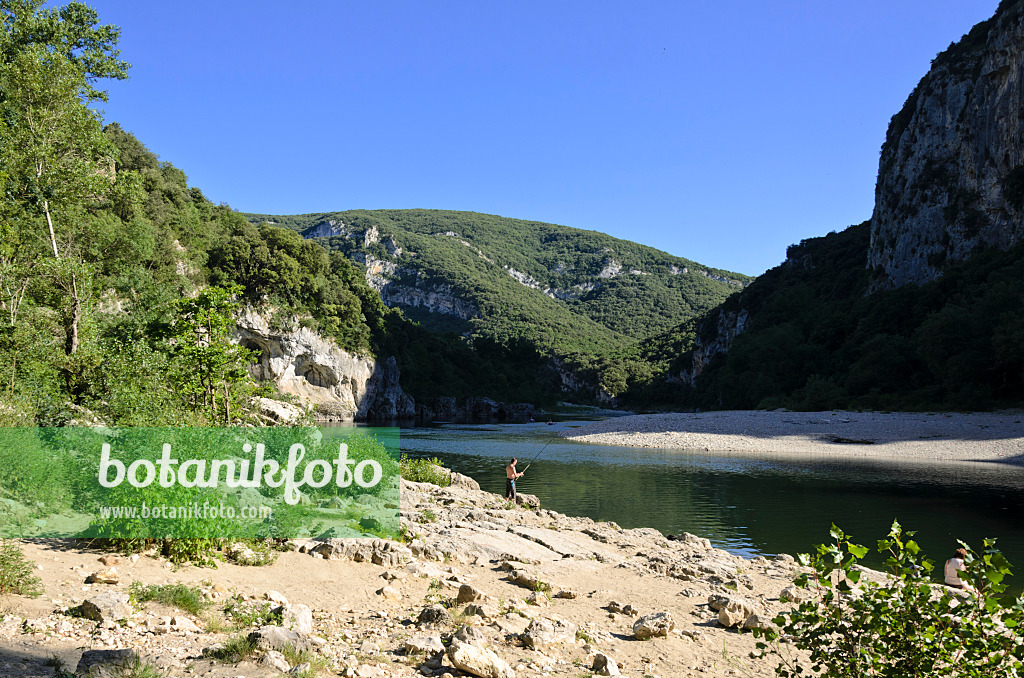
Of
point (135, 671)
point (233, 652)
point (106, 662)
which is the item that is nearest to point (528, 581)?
point (233, 652)

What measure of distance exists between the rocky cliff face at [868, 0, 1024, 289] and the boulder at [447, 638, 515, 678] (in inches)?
2516

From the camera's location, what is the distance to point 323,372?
73.9 m

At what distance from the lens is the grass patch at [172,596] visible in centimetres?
552

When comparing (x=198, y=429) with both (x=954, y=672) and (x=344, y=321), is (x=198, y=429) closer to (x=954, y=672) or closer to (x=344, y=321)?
(x=954, y=672)

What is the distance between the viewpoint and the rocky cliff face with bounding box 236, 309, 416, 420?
67.2 metres

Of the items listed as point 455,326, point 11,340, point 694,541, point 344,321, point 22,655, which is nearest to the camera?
point 22,655

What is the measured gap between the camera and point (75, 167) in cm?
1603

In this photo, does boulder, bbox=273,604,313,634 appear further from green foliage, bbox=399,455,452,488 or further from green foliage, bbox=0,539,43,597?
green foliage, bbox=399,455,452,488

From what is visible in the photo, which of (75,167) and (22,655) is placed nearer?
(22,655)

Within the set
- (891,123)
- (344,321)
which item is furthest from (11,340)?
(891,123)

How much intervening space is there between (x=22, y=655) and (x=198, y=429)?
12.9ft

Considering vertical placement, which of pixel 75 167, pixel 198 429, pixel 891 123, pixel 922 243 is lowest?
pixel 198 429

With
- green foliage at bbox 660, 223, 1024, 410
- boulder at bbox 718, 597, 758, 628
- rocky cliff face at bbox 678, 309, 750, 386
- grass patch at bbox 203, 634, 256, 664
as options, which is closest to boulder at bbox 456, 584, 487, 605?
grass patch at bbox 203, 634, 256, 664

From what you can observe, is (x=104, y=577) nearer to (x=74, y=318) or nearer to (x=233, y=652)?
(x=233, y=652)
